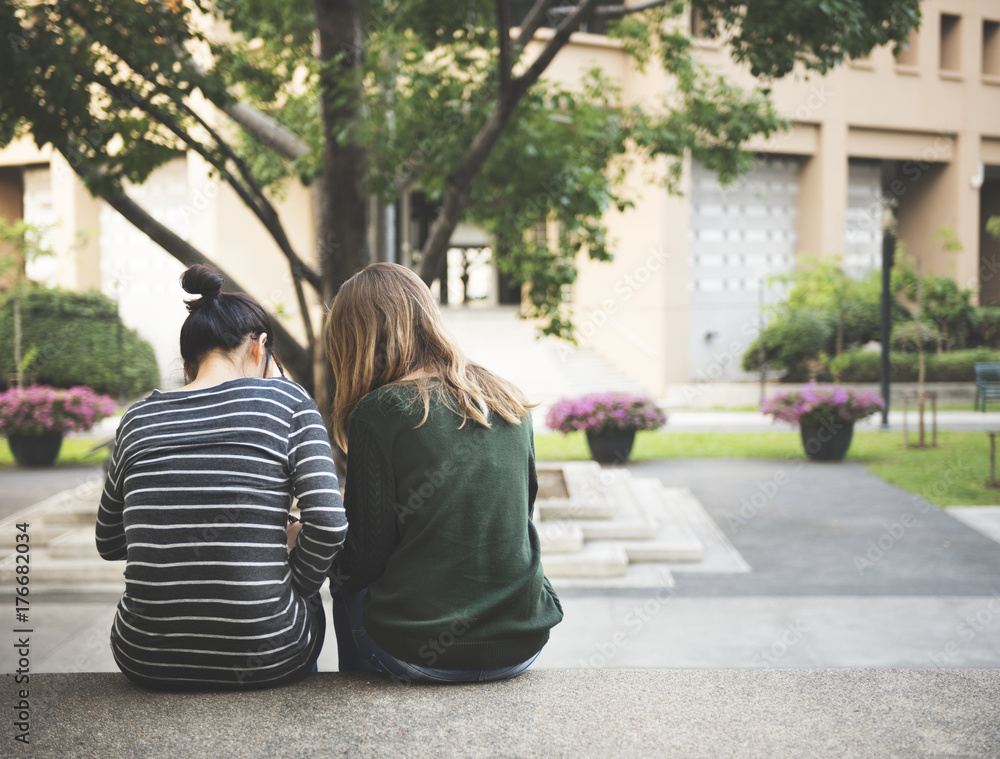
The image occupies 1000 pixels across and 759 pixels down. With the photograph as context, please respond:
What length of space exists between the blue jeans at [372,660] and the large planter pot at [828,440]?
10026mm

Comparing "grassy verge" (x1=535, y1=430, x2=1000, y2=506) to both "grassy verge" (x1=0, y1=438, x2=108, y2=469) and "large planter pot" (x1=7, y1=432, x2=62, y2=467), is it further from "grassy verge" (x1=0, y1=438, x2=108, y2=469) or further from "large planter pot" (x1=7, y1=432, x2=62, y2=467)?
"large planter pot" (x1=7, y1=432, x2=62, y2=467)

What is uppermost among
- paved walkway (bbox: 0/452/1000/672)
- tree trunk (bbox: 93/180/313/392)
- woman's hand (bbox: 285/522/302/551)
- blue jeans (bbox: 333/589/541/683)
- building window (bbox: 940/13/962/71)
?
building window (bbox: 940/13/962/71)

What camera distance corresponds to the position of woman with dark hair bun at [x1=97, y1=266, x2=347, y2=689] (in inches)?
79.9

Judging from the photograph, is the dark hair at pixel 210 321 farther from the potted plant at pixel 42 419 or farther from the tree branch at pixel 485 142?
the potted plant at pixel 42 419

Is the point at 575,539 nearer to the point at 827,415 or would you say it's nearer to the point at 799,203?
the point at 827,415

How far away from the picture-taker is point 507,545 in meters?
2.18

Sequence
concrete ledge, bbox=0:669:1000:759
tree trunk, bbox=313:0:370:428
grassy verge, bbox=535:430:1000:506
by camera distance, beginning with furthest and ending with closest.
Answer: grassy verge, bbox=535:430:1000:506
tree trunk, bbox=313:0:370:428
concrete ledge, bbox=0:669:1000:759

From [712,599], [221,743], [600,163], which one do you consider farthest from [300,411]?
[600,163]

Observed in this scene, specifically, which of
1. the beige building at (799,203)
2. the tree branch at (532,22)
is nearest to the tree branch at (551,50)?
the tree branch at (532,22)

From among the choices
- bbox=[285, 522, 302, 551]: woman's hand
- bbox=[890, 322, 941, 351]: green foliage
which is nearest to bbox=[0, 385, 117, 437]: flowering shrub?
bbox=[285, 522, 302, 551]: woman's hand

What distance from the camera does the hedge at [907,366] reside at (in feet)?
62.4

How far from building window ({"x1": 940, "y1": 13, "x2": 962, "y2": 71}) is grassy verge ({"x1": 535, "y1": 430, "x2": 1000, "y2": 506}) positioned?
14.4 m

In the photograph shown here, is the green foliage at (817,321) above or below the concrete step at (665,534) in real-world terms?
above

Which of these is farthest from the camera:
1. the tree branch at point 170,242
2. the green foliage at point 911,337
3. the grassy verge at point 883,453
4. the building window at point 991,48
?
the building window at point 991,48
